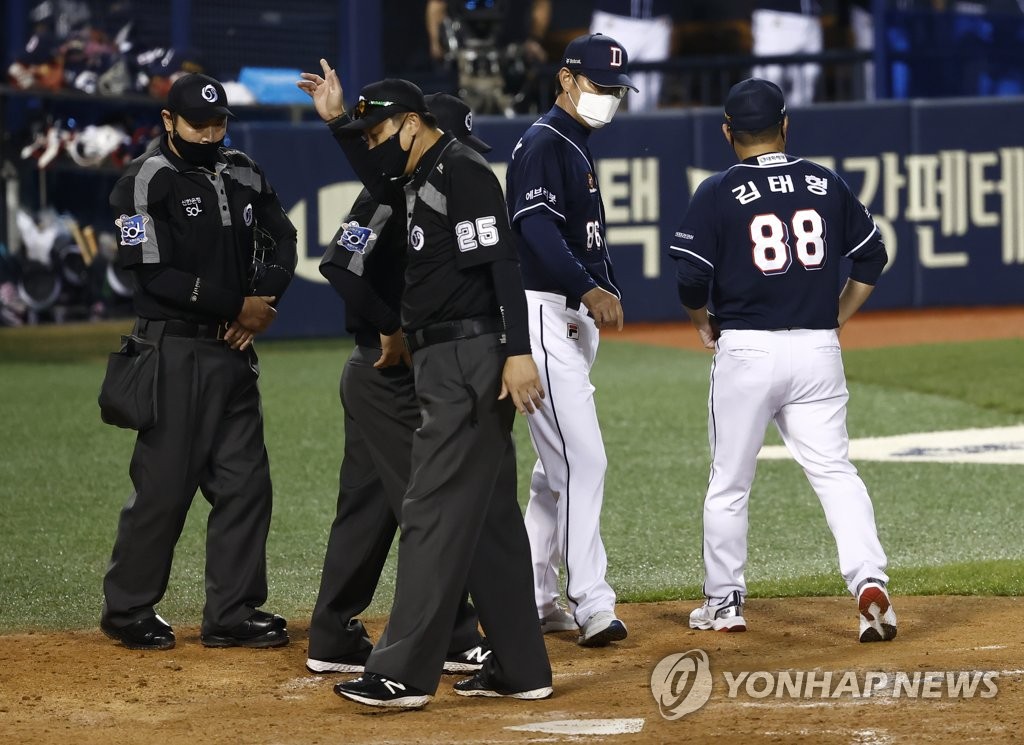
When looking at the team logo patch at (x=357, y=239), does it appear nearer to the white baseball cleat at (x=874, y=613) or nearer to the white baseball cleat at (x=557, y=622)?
the white baseball cleat at (x=557, y=622)

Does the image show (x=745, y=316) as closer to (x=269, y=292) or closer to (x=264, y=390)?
(x=269, y=292)

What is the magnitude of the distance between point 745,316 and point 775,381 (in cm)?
23

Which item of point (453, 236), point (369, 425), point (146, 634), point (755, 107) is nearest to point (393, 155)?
point (453, 236)

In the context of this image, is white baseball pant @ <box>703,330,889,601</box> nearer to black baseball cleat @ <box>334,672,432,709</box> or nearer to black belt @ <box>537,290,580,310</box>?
black belt @ <box>537,290,580,310</box>

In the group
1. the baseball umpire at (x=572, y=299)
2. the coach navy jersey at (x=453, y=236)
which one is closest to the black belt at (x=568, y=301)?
the baseball umpire at (x=572, y=299)

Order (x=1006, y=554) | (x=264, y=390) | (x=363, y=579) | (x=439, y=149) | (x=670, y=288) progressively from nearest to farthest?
1. (x=439, y=149)
2. (x=363, y=579)
3. (x=1006, y=554)
4. (x=264, y=390)
5. (x=670, y=288)

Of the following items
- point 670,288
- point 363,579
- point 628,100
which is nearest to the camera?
point 363,579

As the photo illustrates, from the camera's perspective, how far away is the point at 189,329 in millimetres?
5234

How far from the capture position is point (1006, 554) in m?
6.54

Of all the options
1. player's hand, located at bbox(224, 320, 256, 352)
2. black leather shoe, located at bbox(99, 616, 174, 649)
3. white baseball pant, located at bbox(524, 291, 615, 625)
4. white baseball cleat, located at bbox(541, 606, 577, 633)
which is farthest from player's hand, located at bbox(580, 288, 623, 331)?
black leather shoe, located at bbox(99, 616, 174, 649)

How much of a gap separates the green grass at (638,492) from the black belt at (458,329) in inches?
67.7

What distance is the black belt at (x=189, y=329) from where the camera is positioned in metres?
5.23

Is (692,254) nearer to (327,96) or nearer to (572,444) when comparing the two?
(572,444)

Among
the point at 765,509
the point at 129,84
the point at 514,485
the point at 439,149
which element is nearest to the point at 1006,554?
the point at 765,509
